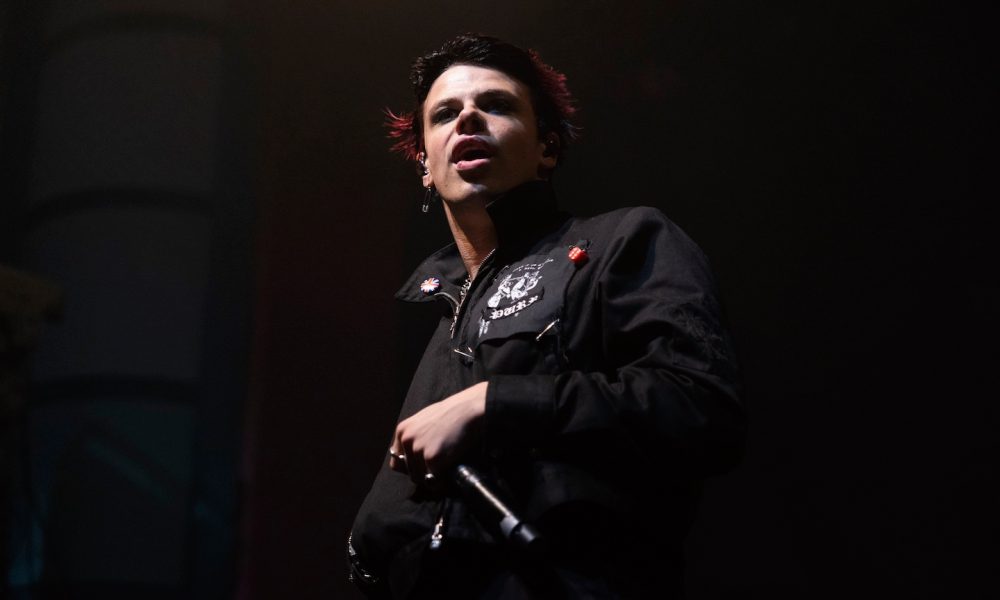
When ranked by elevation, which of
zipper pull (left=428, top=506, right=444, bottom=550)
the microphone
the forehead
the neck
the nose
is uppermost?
the forehead

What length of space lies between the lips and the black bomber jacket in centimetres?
26

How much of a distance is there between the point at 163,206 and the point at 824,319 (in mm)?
1752

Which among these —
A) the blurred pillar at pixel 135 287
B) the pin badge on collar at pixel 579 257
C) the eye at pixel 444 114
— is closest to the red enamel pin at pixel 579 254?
the pin badge on collar at pixel 579 257

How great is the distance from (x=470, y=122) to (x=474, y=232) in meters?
0.20

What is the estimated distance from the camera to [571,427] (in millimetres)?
1063

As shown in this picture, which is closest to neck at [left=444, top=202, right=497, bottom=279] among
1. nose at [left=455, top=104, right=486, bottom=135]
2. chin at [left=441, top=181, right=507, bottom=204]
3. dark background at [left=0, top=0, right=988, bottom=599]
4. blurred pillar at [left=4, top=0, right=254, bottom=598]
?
chin at [left=441, top=181, right=507, bottom=204]

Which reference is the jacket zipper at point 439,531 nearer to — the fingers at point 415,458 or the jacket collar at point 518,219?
the fingers at point 415,458

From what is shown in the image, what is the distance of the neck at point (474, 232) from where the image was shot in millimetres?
1604

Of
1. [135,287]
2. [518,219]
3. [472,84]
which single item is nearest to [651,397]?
[518,219]

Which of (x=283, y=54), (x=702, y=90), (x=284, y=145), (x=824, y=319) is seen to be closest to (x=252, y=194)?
(x=284, y=145)

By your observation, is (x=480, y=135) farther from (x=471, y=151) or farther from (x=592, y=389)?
(x=592, y=389)

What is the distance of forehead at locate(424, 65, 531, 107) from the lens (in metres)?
1.69

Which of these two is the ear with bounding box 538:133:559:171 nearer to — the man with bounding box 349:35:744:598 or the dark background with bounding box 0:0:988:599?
the man with bounding box 349:35:744:598

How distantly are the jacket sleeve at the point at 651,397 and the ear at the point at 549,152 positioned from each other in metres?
0.62
